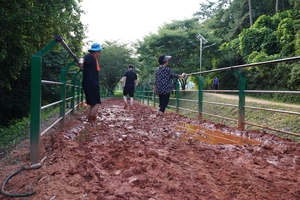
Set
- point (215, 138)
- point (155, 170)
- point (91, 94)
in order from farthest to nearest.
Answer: point (91, 94) < point (215, 138) < point (155, 170)

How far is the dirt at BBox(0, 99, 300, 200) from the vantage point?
6.06ft

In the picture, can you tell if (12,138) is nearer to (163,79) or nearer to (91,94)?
(91,94)

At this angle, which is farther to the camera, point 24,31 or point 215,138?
→ point 24,31

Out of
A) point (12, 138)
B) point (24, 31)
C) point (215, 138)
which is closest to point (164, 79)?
point (215, 138)

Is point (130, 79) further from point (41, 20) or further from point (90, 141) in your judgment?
point (90, 141)

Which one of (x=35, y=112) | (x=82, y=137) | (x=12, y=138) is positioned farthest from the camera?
(x=12, y=138)

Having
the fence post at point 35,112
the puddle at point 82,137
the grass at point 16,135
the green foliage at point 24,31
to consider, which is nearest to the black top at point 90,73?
the grass at point 16,135

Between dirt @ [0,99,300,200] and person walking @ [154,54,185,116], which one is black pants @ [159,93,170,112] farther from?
dirt @ [0,99,300,200]

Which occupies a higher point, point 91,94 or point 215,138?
point 91,94

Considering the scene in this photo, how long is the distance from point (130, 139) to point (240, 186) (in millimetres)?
1811

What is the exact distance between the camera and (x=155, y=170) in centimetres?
Result: 223

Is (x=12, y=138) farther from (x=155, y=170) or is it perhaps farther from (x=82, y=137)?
(x=155, y=170)

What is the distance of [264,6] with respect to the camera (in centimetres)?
2770

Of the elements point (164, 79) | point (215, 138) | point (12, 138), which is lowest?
point (12, 138)
